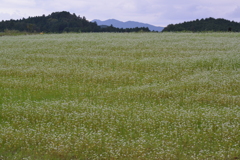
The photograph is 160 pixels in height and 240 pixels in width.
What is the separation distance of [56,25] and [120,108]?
92800mm

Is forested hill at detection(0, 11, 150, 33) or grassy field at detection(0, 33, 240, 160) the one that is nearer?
grassy field at detection(0, 33, 240, 160)

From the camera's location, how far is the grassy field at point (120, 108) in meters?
11.5

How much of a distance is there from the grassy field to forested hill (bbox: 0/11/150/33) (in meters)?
54.3

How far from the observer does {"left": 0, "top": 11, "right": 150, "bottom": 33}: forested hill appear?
88562mm

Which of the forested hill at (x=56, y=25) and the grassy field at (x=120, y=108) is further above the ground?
the forested hill at (x=56, y=25)

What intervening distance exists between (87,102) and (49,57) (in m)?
17.5

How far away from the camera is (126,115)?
594 inches

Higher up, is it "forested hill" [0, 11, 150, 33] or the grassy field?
"forested hill" [0, 11, 150, 33]

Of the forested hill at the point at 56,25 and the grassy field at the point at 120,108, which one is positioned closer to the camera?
the grassy field at the point at 120,108

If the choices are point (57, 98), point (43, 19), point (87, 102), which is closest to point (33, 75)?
point (57, 98)

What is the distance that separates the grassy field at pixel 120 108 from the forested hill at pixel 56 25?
54306 millimetres

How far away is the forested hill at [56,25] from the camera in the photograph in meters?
88.6

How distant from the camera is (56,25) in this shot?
10362 cm

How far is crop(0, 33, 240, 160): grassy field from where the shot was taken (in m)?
11.5
